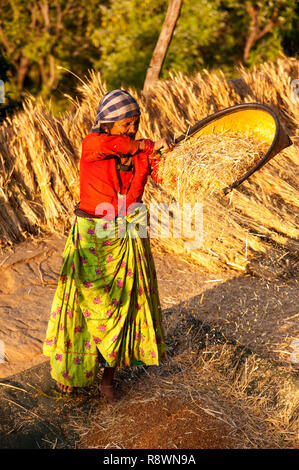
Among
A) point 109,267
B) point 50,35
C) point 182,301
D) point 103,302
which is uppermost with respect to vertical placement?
point 50,35

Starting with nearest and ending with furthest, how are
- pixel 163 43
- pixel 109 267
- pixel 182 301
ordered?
pixel 109 267, pixel 182 301, pixel 163 43

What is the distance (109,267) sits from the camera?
8.41 ft

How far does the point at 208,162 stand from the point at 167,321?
1064 millimetres

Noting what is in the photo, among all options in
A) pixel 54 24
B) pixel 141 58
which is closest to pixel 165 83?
pixel 141 58

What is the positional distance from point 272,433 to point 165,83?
3391 mm

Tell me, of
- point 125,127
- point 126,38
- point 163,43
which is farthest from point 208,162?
point 126,38

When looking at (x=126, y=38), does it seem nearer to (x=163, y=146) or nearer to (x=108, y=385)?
(x=163, y=146)

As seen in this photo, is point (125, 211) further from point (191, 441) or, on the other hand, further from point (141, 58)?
point (141, 58)

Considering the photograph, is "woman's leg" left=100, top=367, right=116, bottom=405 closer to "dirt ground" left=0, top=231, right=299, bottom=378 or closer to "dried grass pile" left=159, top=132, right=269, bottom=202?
"dirt ground" left=0, top=231, right=299, bottom=378

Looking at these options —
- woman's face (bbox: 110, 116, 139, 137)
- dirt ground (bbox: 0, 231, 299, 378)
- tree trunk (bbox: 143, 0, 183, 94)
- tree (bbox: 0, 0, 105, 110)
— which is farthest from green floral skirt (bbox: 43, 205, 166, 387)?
tree (bbox: 0, 0, 105, 110)

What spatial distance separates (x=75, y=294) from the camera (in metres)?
2.61

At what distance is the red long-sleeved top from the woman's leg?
73 centimetres

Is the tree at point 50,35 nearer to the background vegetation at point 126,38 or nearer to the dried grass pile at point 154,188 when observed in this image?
the background vegetation at point 126,38

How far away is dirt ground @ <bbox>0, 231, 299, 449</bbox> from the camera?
2.49 m
